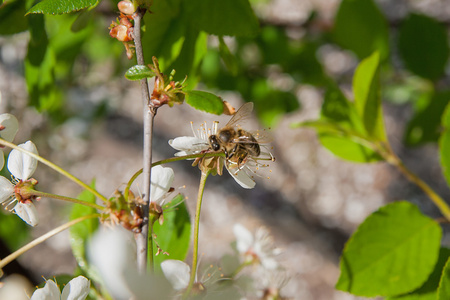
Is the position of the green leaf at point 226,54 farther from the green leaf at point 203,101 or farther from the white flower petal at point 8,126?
the white flower petal at point 8,126

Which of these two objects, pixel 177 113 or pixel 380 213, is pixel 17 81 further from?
pixel 380 213

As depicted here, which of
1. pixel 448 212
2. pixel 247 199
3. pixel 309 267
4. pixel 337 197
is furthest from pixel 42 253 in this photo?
pixel 448 212

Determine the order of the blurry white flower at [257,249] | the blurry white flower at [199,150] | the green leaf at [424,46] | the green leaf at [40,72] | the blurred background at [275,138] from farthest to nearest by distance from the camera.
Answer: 1. the blurred background at [275,138]
2. the green leaf at [424,46]
3. the blurry white flower at [257,249]
4. the green leaf at [40,72]
5. the blurry white flower at [199,150]

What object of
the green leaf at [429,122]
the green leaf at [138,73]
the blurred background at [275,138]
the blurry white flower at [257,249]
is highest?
the green leaf at [138,73]

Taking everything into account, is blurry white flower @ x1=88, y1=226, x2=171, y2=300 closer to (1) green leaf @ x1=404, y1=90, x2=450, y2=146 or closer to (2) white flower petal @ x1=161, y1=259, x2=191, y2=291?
(2) white flower petal @ x1=161, y1=259, x2=191, y2=291

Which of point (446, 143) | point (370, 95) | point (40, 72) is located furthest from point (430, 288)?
point (40, 72)

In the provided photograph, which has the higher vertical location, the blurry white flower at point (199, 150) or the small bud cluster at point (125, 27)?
the small bud cluster at point (125, 27)

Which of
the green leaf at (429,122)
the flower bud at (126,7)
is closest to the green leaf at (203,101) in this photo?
the flower bud at (126,7)
